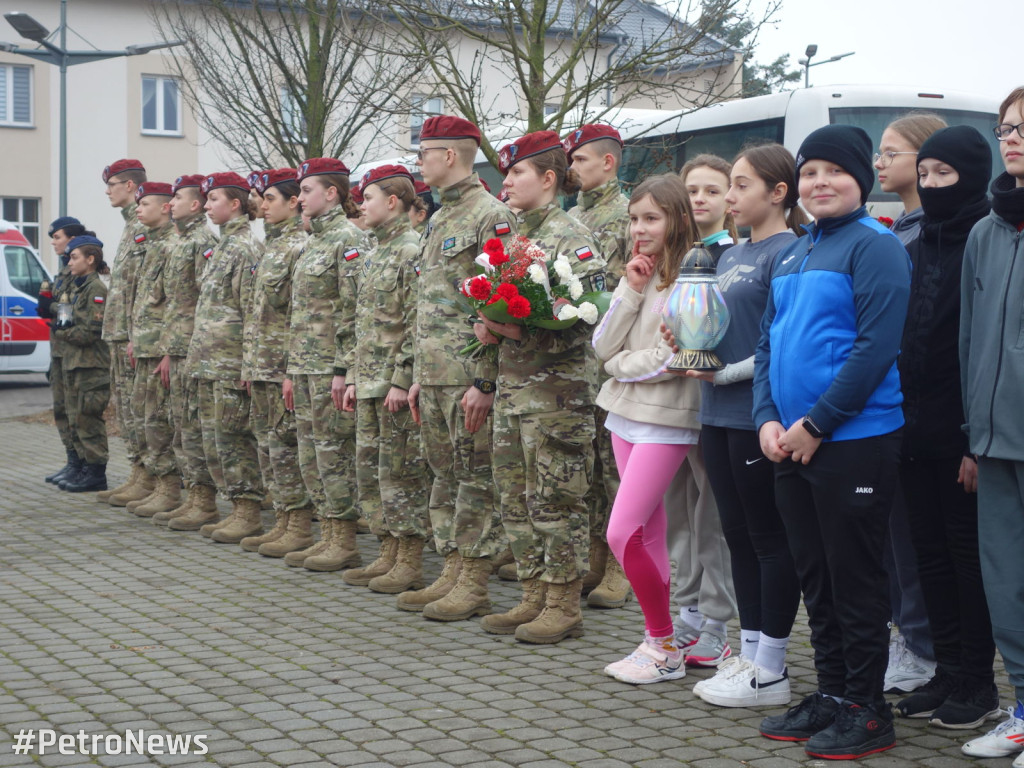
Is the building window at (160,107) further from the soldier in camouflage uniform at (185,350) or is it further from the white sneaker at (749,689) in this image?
the white sneaker at (749,689)

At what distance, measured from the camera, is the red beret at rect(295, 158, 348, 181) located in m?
7.81

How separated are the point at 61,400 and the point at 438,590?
19.3 ft

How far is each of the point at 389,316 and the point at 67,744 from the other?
318 centimetres

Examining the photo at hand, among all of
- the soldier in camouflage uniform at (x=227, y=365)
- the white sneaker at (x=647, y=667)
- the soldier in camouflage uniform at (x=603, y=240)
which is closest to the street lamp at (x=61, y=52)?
the soldier in camouflage uniform at (x=227, y=365)

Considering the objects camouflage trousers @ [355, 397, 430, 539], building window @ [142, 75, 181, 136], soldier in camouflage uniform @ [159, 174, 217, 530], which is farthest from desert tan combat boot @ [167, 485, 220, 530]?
building window @ [142, 75, 181, 136]

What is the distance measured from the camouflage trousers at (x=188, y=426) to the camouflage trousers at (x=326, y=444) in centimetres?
148

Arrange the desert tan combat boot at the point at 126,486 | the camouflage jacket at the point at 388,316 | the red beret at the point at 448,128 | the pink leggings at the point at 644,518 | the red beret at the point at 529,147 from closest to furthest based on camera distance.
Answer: the pink leggings at the point at 644,518
the red beret at the point at 529,147
the red beret at the point at 448,128
the camouflage jacket at the point at 388,316
the desert tan combat boot at the point at 126,486

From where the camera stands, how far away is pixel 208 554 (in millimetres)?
8258

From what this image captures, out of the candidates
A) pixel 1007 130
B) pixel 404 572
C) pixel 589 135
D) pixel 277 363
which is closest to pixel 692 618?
pixel 404 572

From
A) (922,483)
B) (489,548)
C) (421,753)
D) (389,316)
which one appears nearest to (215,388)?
(389,316)

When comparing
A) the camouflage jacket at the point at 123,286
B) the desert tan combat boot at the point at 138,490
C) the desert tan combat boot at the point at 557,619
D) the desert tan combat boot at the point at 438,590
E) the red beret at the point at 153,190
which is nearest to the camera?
the desert tan combat boot at the point at 557,619

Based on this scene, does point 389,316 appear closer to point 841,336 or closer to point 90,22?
point 841,336

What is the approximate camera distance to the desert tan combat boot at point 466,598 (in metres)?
6.39

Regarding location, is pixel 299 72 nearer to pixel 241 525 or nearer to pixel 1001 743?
pixel 241 525
